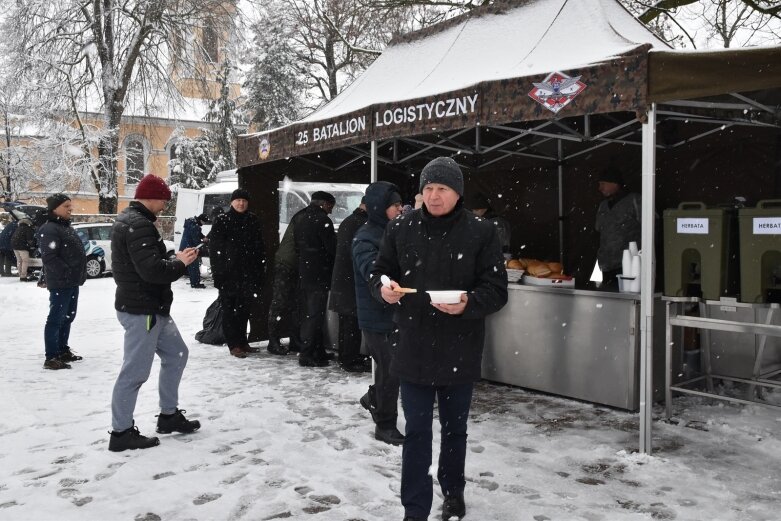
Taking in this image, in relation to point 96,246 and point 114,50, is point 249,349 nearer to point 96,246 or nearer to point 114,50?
point 96,246

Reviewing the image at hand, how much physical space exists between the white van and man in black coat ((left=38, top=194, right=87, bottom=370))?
5.95 meters

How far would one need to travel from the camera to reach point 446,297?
3.14m

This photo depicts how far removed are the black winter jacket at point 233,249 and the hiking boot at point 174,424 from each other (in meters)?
2.72

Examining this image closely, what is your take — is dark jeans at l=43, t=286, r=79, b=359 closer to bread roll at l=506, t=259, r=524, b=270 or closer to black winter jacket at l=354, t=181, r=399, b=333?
black winter jacket at l=354, t=181, r=399, b=333

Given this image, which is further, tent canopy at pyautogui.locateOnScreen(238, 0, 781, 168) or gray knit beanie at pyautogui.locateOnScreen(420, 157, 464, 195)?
tent canopy at pyautogui.locateOnScreen(238, 0, 781, 168)

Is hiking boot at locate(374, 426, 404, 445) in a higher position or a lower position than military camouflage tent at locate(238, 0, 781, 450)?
lower

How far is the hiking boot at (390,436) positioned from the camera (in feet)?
15.8

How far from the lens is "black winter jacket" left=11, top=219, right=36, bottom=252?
56.7 feet

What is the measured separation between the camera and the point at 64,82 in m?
23.7

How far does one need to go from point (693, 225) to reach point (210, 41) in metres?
23.0

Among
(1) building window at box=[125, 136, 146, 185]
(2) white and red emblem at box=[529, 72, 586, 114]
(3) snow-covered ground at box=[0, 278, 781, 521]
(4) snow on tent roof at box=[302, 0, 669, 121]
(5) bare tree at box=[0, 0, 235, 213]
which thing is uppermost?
(5) bare tree at box=[0, 0, 235, 213]

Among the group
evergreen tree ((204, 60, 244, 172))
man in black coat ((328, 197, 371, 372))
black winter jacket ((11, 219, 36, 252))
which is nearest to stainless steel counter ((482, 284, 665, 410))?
man in black coat ((328, 197, 371, 372))

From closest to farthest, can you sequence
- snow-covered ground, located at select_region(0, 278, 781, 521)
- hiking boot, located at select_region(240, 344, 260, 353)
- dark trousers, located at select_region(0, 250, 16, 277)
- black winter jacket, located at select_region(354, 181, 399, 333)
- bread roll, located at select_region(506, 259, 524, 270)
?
1. snow-covered ground, located at select_region(0, 278, 781, 521)
2. black winter jacket, located at select_region(354, 181, 399, 333)
3. bread roll, located at select_region(506, 259, 524, 270)
4. hiking boot, located at select_region(240, 344, 260, 353)
5. dark trousers, located at select_region(0, 250, 16, 277)

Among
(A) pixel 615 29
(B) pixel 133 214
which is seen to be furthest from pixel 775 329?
(B) pixel 133 214
